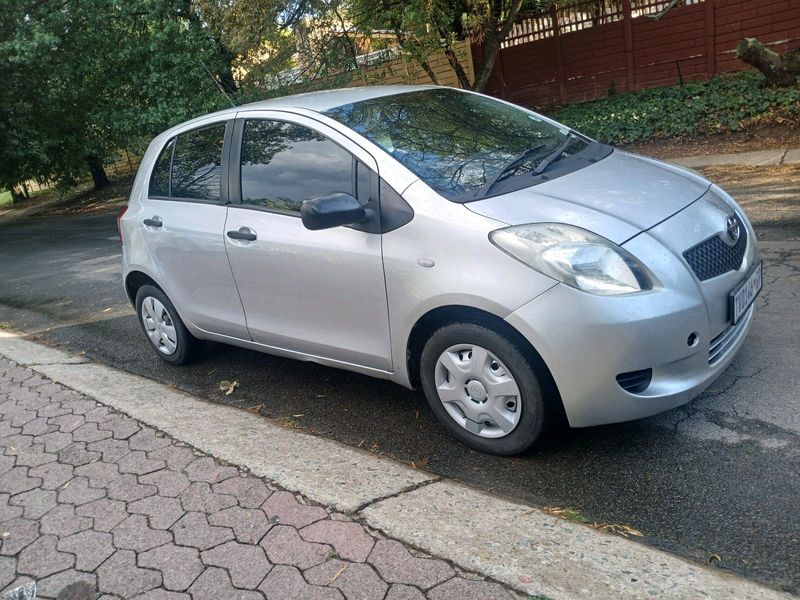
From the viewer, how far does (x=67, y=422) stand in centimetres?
434

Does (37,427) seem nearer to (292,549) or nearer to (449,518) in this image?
(292,549)

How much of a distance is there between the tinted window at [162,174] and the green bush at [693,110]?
→ 956cm

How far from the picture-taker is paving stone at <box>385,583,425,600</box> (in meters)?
2.48

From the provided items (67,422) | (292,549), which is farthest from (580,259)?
(67,422)

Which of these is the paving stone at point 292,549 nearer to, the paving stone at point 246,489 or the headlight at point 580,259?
the paving stone at point 246,489

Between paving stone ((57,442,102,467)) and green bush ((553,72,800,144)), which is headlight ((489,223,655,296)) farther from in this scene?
green bush ((553,72,800,144))

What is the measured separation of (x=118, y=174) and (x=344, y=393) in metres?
25.3

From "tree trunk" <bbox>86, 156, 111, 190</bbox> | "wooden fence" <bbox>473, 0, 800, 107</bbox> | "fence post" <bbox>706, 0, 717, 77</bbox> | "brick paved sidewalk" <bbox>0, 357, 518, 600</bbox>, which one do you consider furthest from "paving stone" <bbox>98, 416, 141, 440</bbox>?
"tree trunk" <bbox>86, 156, 111, 190</bbox>

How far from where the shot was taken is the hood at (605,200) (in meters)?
Answer: 3.28

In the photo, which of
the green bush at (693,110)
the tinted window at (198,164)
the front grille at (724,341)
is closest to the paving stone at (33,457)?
the tinted window at (198,164)

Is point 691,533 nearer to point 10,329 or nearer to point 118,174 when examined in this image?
point 10,329

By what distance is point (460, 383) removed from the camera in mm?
3463

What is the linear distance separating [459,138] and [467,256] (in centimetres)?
101

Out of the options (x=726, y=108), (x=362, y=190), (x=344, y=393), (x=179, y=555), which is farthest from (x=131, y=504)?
(x=726, y=108)
